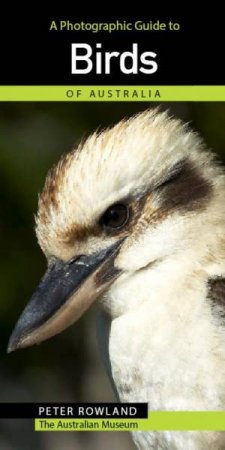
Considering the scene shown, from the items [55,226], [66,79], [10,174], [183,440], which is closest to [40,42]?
[66,79]

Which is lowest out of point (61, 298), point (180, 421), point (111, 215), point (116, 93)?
point (180, 421)

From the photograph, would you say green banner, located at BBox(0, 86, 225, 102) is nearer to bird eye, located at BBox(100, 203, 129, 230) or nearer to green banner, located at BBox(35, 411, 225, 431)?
bird eye, located at BBox(100, 203, 129, 230)

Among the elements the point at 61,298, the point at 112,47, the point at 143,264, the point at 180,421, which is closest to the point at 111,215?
the point at 143,264

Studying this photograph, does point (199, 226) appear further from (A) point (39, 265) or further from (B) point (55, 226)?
(A) point (39, 265)

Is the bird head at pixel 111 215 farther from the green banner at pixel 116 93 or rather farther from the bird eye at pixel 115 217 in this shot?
the green banner at pixel 116 93

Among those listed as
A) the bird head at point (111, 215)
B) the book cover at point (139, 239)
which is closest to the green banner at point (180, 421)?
the book cover at point (139, 239)

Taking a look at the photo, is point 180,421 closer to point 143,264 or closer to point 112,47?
point 143,264
